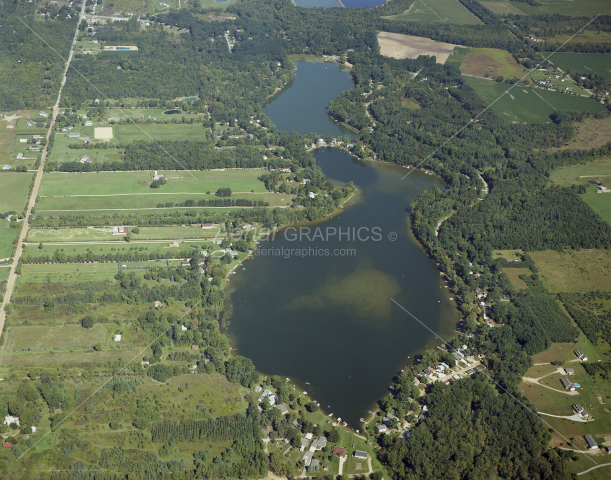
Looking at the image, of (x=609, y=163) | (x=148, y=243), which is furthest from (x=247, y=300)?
(x=609, y=163)

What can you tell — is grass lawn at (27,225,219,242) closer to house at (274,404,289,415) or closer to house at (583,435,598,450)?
house at (274,404,289,415)

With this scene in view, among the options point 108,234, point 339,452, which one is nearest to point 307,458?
point 339,452

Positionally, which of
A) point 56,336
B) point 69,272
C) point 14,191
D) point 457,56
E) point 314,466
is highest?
point 314,466

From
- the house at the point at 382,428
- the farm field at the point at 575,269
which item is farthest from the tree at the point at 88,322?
the farm field at the point at 575,269

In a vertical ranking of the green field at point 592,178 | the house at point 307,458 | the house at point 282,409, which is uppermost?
the house at point 307,458

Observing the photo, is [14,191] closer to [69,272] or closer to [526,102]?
[69,272]

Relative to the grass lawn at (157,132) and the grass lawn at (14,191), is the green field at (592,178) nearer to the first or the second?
the grass lawn at (157,132)
